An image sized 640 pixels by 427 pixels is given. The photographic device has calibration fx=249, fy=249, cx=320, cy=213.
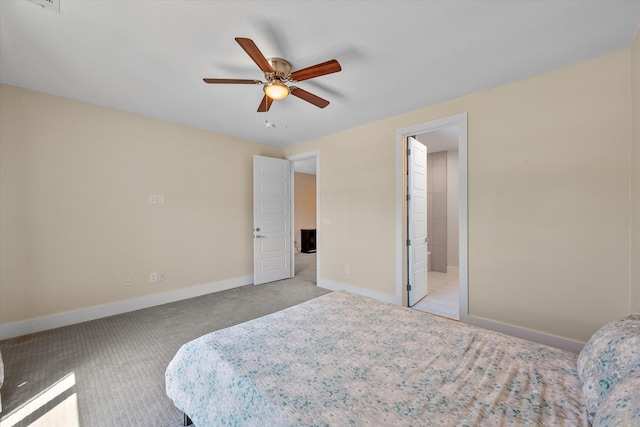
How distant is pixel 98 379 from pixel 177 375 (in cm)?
110

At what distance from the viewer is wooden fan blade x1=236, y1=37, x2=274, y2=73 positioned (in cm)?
155

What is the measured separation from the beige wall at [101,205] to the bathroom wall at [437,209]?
4.26m

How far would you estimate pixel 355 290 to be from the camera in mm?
3838

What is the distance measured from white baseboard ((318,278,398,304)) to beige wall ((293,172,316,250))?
408 cm

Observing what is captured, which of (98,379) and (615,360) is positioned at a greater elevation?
(615,360)

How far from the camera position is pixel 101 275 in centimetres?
307

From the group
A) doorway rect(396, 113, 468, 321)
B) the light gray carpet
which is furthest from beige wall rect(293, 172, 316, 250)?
the light gray carpet

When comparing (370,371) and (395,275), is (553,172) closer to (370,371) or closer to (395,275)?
(395,275)

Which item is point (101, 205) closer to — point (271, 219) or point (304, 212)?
point (271, 219)

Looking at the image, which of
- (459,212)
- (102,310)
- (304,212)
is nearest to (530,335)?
(459,212)

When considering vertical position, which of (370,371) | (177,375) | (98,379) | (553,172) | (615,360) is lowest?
(98,379)

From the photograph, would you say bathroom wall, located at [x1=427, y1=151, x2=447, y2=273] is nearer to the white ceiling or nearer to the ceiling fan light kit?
the white ceiling

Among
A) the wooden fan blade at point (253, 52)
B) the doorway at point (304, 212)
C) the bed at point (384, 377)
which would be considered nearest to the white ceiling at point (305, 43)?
the wooden fan blade at point (253, 52)

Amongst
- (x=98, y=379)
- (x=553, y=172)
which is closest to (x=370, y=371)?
(x=98, y=379)
